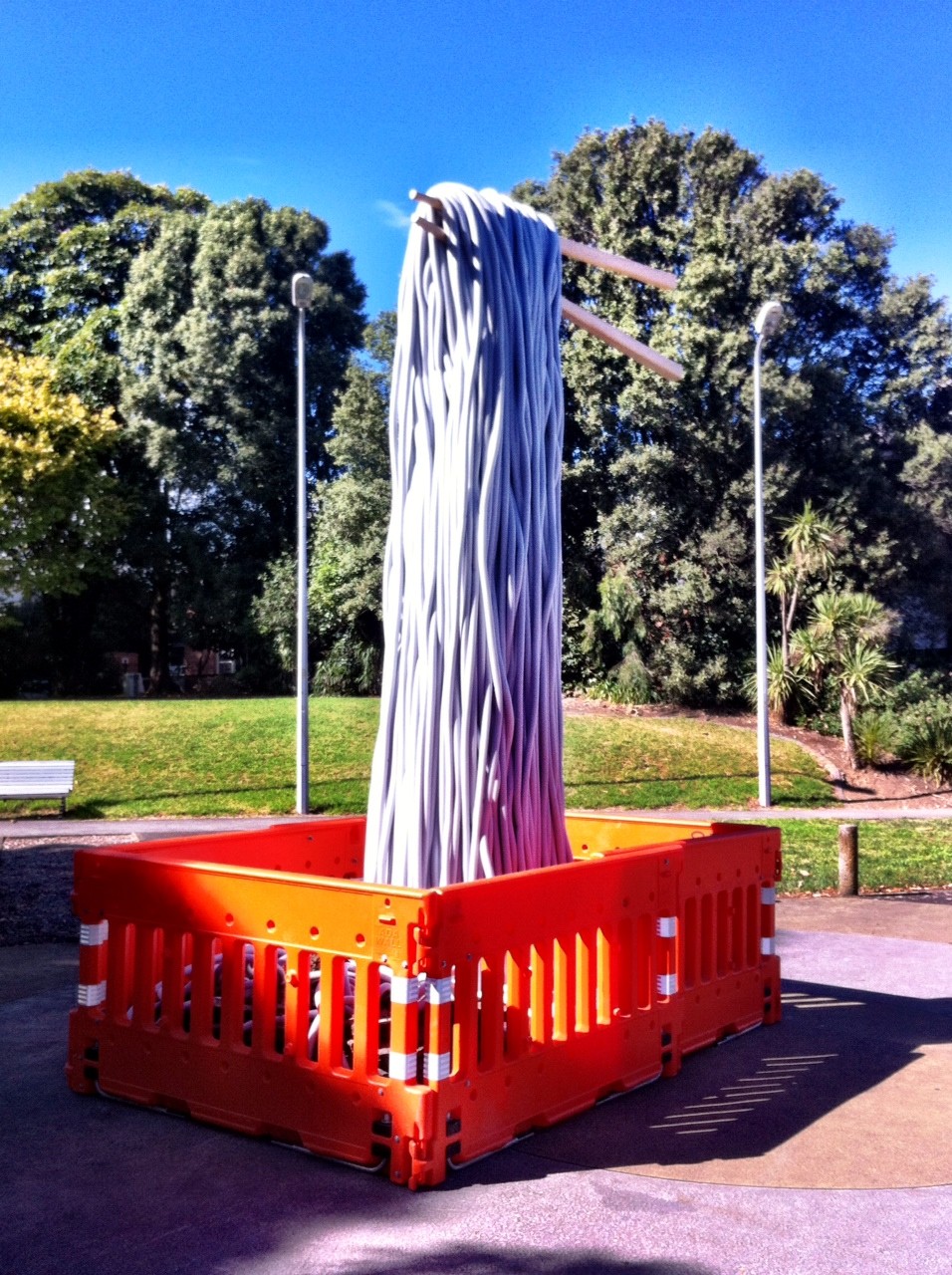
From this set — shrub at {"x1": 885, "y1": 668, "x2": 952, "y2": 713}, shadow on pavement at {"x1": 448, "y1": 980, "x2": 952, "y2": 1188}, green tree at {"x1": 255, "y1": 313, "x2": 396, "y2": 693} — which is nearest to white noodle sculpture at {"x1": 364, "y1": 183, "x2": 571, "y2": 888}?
shadow on pavement at {"x1": 448, "y1": 980, "x2": 952, "y2": 1188}

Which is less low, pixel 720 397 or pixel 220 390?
pixel 220 390

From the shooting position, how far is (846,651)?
2042 cm

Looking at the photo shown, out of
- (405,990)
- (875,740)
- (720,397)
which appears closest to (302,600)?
(875,740)

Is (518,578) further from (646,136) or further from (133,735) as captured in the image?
(646,136)

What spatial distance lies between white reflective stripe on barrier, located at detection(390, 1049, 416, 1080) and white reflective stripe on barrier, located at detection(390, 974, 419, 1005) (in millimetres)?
166

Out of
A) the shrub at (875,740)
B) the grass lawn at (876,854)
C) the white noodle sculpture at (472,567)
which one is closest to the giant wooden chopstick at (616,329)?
the white noodle sculpture at (472,567)

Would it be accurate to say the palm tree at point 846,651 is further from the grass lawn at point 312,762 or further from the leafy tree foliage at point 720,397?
the leafy tree foliage at point 720,397

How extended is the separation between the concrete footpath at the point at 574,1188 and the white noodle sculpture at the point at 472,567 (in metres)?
1.13

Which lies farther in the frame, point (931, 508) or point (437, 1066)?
point (931, 508)

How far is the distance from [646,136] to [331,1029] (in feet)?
86.2

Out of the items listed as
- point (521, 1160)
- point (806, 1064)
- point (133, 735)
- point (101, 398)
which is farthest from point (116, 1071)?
point (101, 398)

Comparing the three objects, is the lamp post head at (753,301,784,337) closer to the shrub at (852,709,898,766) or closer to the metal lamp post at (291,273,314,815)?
the metal lamp post at (291,273,314,815)

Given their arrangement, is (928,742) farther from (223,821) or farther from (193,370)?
(193,370)

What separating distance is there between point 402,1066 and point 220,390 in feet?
90.3
